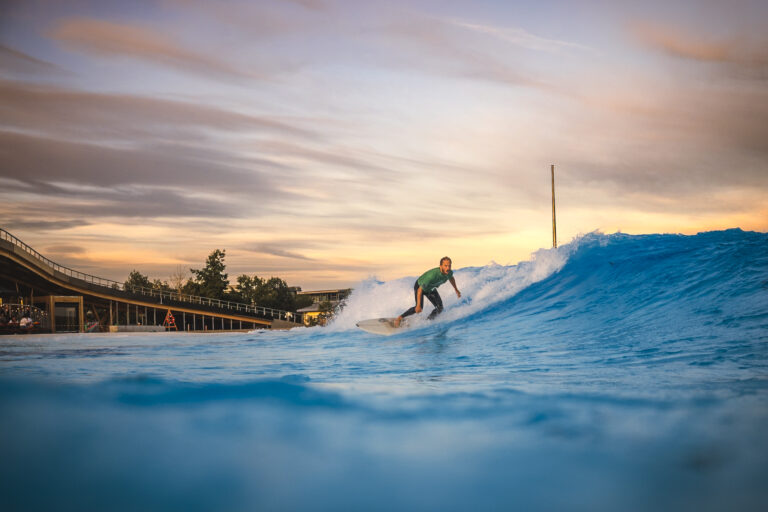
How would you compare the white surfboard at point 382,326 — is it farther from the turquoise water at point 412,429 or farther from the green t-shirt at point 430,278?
the turquoise water at point 412,429

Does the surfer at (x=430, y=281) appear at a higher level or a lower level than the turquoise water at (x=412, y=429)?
higher

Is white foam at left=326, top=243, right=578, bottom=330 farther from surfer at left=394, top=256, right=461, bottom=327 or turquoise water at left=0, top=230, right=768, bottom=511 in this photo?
turquoise water at left=0, top=230, right=768, bottom=511

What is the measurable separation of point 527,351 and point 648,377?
104 inches

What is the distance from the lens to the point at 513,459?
2.95 m

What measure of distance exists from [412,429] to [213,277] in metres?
53.7

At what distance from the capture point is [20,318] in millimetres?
32125

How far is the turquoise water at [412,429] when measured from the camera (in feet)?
8.61

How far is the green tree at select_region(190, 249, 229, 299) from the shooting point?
53.8 metres

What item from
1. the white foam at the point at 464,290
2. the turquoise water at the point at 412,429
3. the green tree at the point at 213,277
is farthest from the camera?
the green tree at the point at 213,277

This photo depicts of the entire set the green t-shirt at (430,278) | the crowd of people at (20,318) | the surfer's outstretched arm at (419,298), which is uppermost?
the green t-shirt at (430,278)

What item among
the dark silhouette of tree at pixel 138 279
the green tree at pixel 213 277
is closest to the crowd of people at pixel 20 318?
the green tree at pixel 213 277

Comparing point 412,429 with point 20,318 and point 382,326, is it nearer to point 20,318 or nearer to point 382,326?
point 382,326

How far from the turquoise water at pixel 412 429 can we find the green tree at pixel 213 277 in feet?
157

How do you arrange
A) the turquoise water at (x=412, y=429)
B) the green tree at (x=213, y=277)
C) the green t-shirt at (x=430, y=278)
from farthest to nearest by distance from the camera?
1. the green tree at (x=213, y=277)
2. the green t-shirt at (x=430, y=278)
3. the turquoise water at (x=412, y=429)
